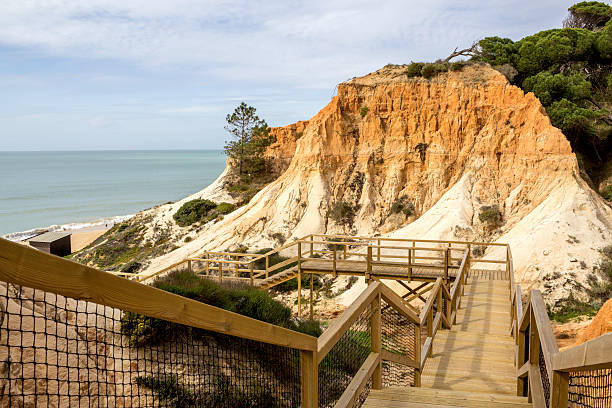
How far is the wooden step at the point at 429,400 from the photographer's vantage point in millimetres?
3750

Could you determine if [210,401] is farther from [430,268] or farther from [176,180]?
[176,180]

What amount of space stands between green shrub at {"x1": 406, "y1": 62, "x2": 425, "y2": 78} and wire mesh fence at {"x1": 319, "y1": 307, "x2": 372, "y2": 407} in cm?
2436

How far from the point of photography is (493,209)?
2127cm

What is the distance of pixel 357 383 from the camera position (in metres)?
3.40

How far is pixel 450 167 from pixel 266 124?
718 inches

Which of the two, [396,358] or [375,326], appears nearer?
[375,326]

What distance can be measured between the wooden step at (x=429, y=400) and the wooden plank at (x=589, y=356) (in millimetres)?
1656

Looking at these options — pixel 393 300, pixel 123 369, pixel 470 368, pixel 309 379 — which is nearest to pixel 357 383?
pixel 309 379

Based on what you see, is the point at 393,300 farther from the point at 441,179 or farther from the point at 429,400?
the point at 441,179

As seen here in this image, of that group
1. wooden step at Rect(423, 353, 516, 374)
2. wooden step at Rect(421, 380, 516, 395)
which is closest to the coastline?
wooden step at Rect(423, 353, 516, 374)

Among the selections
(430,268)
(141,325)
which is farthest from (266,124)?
(141,325)

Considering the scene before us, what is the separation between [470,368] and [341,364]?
88.5 inches

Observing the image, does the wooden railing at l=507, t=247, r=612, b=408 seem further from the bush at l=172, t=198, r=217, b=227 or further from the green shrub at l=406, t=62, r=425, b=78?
the bush at l=172, t=198, r=217, b=227

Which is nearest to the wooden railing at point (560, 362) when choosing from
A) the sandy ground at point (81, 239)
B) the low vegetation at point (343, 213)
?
the low vegetation at point (343, 213)
